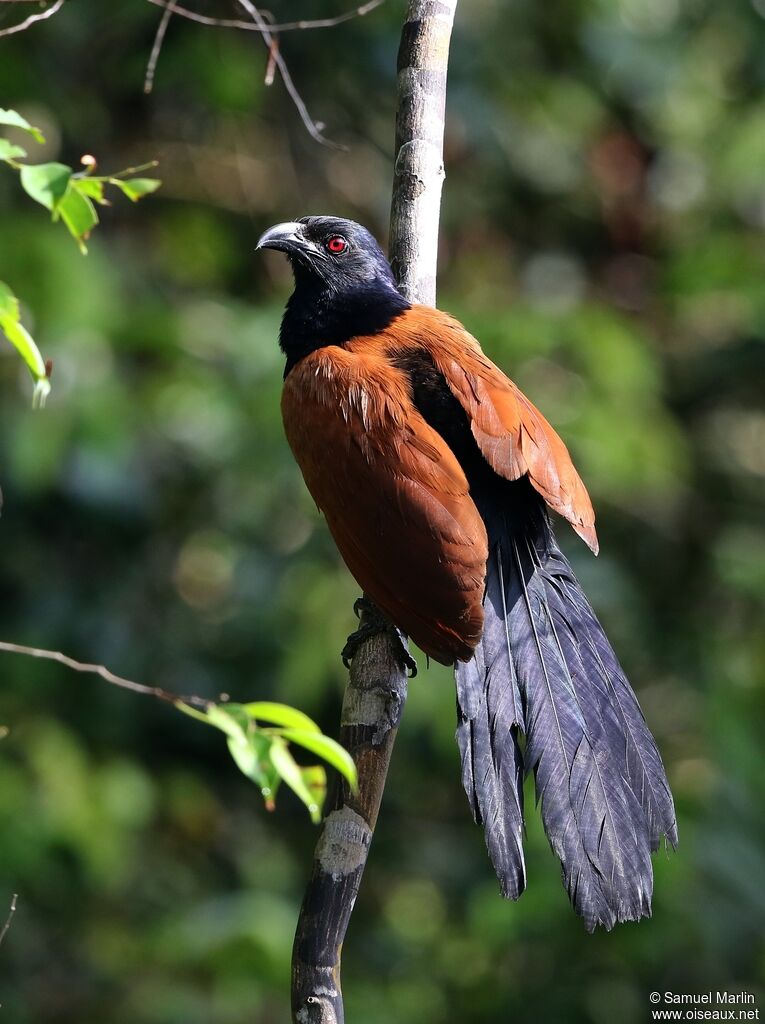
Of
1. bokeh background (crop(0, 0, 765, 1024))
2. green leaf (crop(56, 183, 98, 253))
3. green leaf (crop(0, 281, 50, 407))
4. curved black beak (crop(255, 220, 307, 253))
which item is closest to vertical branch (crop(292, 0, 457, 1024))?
curved black beak (crop(255, 220, 307, 253))

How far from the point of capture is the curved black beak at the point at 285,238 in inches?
117

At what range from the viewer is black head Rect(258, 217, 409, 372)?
9.42 feet

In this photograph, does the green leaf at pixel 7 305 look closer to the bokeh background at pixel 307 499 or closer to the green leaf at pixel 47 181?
the green leaf at pixel 47 181

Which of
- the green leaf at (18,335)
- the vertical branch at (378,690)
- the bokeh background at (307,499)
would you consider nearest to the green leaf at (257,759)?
the vertical branch at (378,690)

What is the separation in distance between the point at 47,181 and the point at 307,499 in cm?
268

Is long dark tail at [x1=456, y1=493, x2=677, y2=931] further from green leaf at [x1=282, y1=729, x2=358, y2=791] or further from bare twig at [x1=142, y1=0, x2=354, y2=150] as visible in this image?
bare twig at [x1=142, y1=0, x2=354, y2=150]

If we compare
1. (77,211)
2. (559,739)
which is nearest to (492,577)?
(559,739)

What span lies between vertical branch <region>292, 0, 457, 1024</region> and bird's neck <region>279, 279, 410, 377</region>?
130mm

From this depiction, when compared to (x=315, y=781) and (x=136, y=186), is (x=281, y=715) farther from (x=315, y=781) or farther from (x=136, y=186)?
(x=136, y=186)

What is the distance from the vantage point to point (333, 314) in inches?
115

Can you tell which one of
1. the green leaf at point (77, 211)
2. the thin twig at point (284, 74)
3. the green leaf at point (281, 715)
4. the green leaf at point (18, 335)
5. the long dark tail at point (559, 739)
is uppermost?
the thin twig at point (284, 74)

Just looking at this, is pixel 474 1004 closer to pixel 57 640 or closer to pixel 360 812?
pixel 57 640

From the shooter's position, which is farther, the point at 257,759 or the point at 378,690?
the point at 378,690

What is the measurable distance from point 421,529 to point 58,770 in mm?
2035
